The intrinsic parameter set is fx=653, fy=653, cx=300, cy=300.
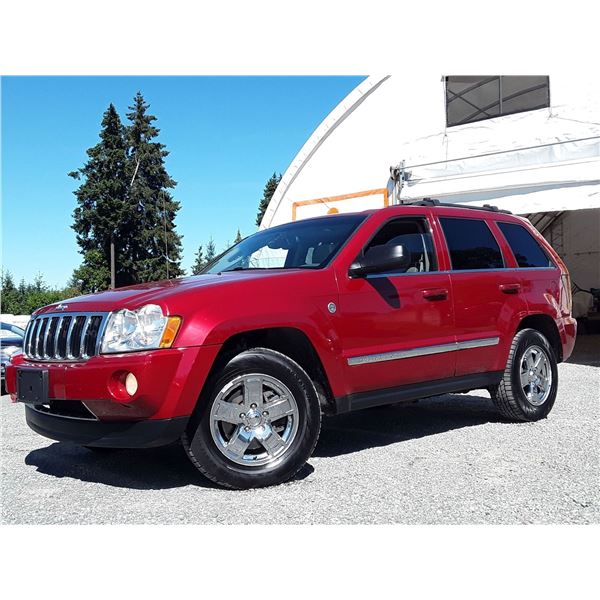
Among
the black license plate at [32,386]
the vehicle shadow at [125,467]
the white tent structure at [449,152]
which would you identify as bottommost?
the vehicle shadow at [125,467]

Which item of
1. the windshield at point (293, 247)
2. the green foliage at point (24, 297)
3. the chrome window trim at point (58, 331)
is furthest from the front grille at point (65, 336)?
the green foliage at point (24, 297)

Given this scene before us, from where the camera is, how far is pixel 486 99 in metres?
13.8

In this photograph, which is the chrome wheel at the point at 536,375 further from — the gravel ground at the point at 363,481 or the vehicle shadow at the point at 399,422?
the vehicle shadow at the point at 399,422

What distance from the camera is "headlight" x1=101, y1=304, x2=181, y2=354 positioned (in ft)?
12.0

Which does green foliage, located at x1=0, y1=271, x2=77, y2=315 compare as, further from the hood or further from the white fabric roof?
the hood

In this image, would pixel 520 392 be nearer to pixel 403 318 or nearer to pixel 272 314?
pixel 403 318

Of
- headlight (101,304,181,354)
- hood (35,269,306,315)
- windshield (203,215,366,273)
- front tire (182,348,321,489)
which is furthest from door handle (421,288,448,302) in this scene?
headlight (101,304,181,354)

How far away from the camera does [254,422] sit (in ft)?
12.9

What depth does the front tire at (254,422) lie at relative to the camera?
377 cm

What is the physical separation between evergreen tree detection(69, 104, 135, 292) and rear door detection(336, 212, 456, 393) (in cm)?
4547

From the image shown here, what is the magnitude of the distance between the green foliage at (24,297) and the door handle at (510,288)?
22.5m

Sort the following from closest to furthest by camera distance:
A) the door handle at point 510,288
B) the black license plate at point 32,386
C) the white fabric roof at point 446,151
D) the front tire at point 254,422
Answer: the front tire at point 254,422 < the black license plate at point 32,386 < the door handle at point 510,288 < the white fabric roof at point 446,151

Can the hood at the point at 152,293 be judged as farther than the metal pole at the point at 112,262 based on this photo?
No
